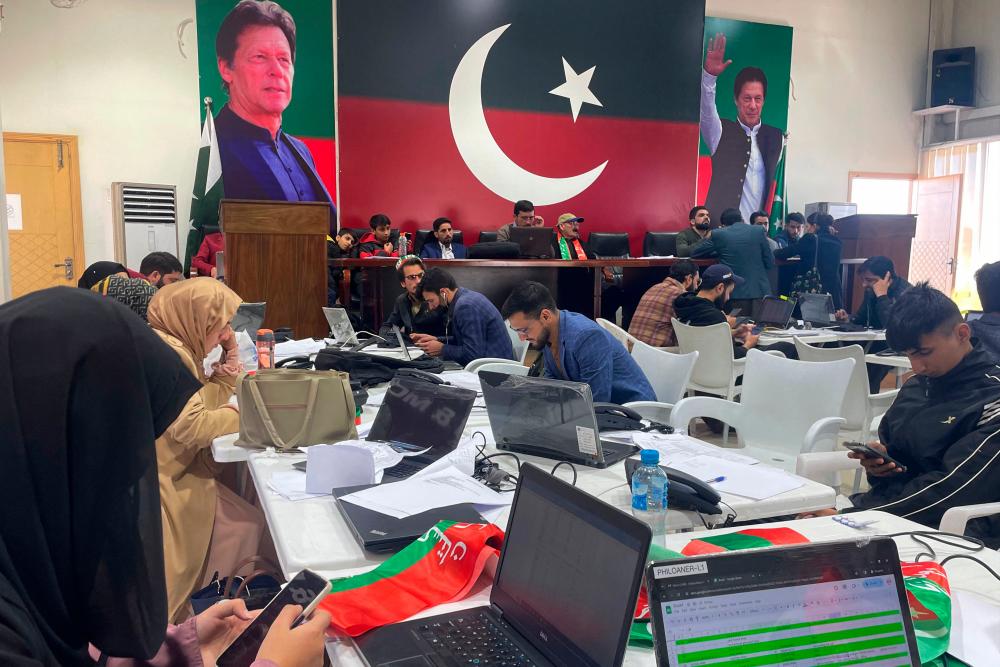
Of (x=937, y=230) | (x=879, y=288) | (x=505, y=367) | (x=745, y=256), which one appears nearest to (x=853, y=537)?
(x=505, y=367)

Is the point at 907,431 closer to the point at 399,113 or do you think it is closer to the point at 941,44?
the point at 399,113

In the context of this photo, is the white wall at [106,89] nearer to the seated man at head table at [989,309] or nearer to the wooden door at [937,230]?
the seated man at head table at [989,309]

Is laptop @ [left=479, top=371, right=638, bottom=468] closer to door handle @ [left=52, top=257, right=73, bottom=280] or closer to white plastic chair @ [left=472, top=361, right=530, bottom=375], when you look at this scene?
white plastic chair @ [left=472, top=361, right=530, bottom=375]

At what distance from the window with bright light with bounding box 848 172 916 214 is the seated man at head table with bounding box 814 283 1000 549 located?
1035 centimetres

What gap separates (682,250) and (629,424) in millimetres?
7074

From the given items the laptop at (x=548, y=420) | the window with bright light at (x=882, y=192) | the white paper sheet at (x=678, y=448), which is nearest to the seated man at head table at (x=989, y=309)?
A: the white paper sheet at (x=678, y=448)

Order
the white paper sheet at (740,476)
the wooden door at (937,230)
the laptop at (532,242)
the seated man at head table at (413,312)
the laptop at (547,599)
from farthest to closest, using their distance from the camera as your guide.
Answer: the wooden door at (937,230), the laptop at (532,242), the seated man at head table at (413,312), the white paper sheet at (740,476), the laptop at (547,599)

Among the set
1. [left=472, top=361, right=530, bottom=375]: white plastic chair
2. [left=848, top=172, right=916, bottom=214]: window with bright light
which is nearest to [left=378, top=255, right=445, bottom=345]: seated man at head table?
[left=472, top=361, right=530, bottom=375]: white plastic chair

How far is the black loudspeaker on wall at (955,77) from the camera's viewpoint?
11242mm

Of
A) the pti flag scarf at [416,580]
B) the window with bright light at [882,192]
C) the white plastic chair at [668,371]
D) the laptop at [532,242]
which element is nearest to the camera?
the pti flag scarf at [416,580]

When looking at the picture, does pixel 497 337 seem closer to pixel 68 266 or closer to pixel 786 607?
pixel 786 607

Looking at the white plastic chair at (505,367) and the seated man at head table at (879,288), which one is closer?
the white plastic chair at (505,367)

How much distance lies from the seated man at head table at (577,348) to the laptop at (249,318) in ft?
6.32

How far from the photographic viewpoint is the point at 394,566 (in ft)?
4.81
